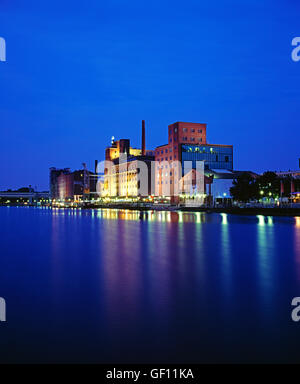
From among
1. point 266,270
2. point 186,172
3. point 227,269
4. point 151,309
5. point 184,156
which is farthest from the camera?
point 184,156

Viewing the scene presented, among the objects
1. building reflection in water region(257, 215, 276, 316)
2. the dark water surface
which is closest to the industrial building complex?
building reflection in water region(257, 215, 276, 316)

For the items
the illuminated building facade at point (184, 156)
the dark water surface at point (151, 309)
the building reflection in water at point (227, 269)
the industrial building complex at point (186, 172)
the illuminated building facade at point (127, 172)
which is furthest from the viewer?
the illuminated building facade at point (127, 172)

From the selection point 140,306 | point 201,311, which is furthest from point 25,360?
point 201,311

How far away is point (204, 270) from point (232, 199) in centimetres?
7601

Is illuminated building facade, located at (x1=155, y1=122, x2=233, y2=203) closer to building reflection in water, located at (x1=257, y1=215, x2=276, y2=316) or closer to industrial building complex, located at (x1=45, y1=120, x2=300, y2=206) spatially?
industrial building complex, located at (x1=45, y1=120, x2=300, y2=206)

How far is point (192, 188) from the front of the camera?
95.8 m

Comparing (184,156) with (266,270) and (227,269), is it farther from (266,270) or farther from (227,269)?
(266,270)

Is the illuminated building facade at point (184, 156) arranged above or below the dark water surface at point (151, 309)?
above

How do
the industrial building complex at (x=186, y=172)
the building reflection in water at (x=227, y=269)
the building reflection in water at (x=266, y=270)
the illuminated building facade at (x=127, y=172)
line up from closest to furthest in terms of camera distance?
the building reflection in water at (x=266, y=270) → the building reflection in water at (x=227, y=269) → the industrial building complex at (x=186, y=172) → the illuminated building facade at (x=127, y=172)

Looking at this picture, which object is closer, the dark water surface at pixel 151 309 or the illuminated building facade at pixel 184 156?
the dark water surface at pixel 151 309

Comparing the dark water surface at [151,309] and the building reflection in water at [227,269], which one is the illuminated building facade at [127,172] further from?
the dark water surface at [151,309]

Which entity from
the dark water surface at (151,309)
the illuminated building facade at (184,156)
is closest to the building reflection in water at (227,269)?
the dark water surface at (151,309)

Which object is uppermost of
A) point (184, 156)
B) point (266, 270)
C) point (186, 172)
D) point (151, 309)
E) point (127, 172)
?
point (184, 156)

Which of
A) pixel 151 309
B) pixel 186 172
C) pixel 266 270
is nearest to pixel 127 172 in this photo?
pixel 186 172
